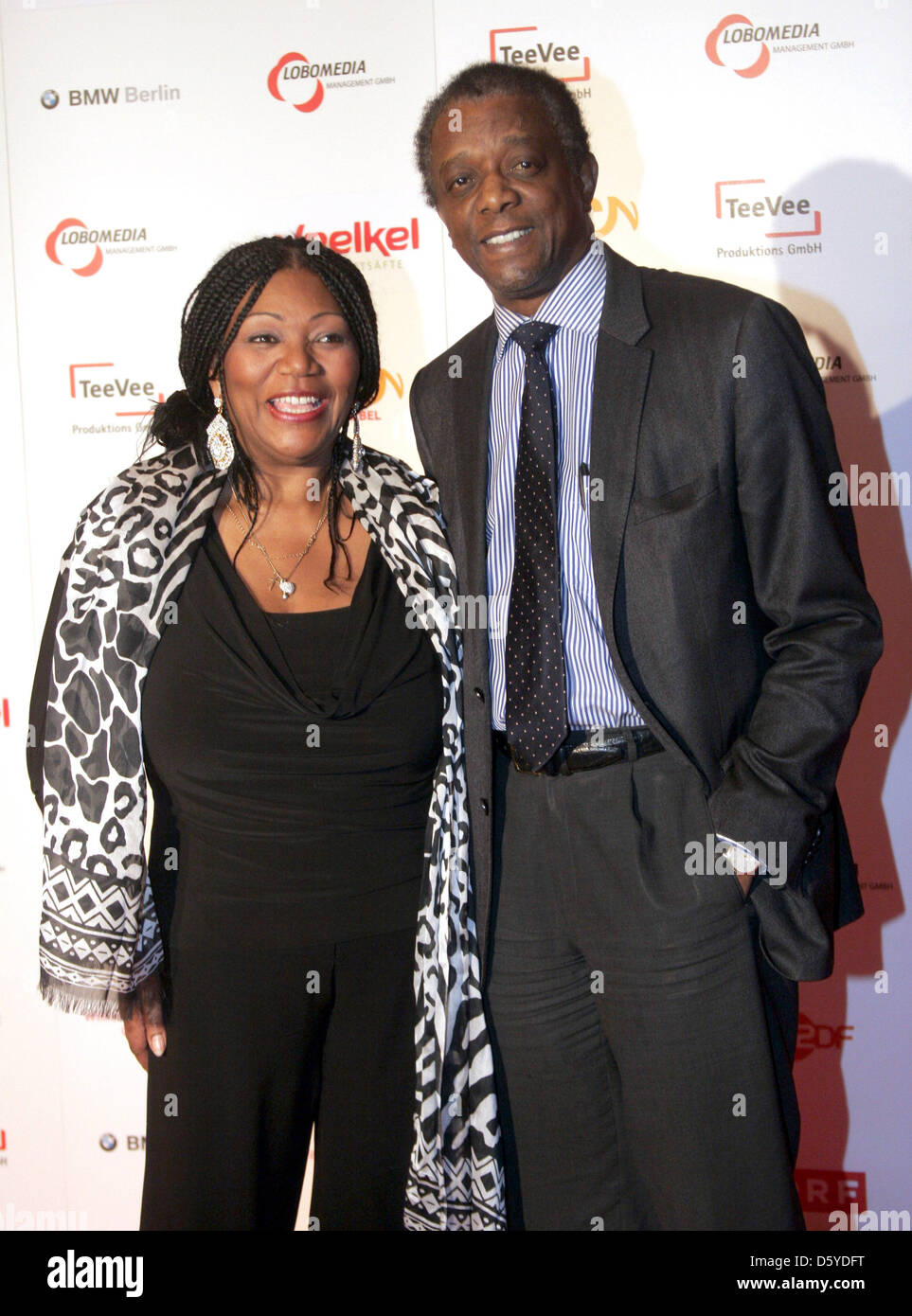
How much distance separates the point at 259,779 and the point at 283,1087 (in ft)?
1.80

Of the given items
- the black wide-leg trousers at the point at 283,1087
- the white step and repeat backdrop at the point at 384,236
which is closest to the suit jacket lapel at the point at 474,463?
the black wide-leg trousers at the point at 283,1087

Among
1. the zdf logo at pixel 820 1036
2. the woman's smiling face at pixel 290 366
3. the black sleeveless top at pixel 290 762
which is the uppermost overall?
the woman's smiling face at pixel 290 366

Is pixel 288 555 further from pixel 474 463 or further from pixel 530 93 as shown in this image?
pixel 530 93

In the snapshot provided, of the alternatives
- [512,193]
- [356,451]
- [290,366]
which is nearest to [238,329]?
[290,366]

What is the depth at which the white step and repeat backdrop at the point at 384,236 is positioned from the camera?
9.24 feet

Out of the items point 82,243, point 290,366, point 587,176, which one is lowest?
→ point 290,366

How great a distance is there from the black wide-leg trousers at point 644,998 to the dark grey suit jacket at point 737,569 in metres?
0.10

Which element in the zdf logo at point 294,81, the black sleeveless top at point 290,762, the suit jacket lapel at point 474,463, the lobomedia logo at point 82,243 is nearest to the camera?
the black sleeveless top at point 290,762

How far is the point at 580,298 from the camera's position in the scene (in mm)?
2018

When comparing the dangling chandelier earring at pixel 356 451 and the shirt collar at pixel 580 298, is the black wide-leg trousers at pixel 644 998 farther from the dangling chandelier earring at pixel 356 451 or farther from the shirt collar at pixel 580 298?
the shirt collar at pixel 580 298

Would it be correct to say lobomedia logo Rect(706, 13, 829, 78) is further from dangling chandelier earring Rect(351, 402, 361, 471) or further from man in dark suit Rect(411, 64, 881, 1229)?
dangling chandelier earring Rect(351, 402, 361, 471)

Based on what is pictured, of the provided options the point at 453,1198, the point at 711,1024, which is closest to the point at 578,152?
the point at 711,1024

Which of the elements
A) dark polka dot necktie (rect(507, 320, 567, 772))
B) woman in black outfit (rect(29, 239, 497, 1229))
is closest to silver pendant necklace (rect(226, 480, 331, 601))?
woman in black outfit (rect(29, 239, 497, 1229))

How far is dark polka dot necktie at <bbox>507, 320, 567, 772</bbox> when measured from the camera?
1913 mm
